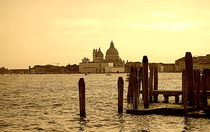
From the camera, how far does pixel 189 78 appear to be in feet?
85.1

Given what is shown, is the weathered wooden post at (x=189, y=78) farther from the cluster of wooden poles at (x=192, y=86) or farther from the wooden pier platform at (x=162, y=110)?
the wooden pier platform at (x=162, y=110)

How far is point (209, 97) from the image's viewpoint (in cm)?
3228

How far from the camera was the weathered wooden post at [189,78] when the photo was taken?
1006 inches

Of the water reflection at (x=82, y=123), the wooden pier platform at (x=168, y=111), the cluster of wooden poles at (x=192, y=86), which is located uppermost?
the cluster of wooden poles at (x=192, y=86)

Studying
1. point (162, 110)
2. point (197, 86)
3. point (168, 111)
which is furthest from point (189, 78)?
point (162, 110)

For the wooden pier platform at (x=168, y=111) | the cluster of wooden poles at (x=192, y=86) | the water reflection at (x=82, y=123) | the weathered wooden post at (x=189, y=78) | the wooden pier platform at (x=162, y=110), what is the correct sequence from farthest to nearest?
the wooden pier platform at (x=162, y=110), the wooden pier platform at (x=168, y=111), the weathered wooden post at (x=189, y=78), the cluster of wooden poles at (x=192, y=86), the water reflection at (x=82, y=123)

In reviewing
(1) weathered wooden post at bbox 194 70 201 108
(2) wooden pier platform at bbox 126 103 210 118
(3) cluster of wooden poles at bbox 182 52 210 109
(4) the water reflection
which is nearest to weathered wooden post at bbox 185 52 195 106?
(3) cluster of wooden poles at bbox 182 52 210 109

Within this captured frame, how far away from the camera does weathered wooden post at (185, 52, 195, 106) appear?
25555 mm

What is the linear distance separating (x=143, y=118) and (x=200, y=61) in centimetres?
15795

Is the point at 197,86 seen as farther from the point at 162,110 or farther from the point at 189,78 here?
the point at 162,110

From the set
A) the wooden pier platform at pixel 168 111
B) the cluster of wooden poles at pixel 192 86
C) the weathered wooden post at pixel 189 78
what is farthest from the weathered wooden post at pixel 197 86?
the wooden pier platform at pixel 168 111

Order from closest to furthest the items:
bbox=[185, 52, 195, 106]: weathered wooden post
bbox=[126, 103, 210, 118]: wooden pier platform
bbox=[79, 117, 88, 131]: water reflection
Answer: bbox=[79, 117, 88, 131]: water reflection, bbox=[185, 52, 195, 106]: weathered wooden post, bbox=[126, 103, 210, 118]: wooden pier platform

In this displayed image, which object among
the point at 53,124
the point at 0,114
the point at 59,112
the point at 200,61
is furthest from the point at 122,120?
the point at 200,61

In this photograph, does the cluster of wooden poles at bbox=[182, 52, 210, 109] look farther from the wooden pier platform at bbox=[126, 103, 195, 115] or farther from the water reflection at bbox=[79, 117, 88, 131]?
the water reflection at bbox=[79, 117, 88, 131]
